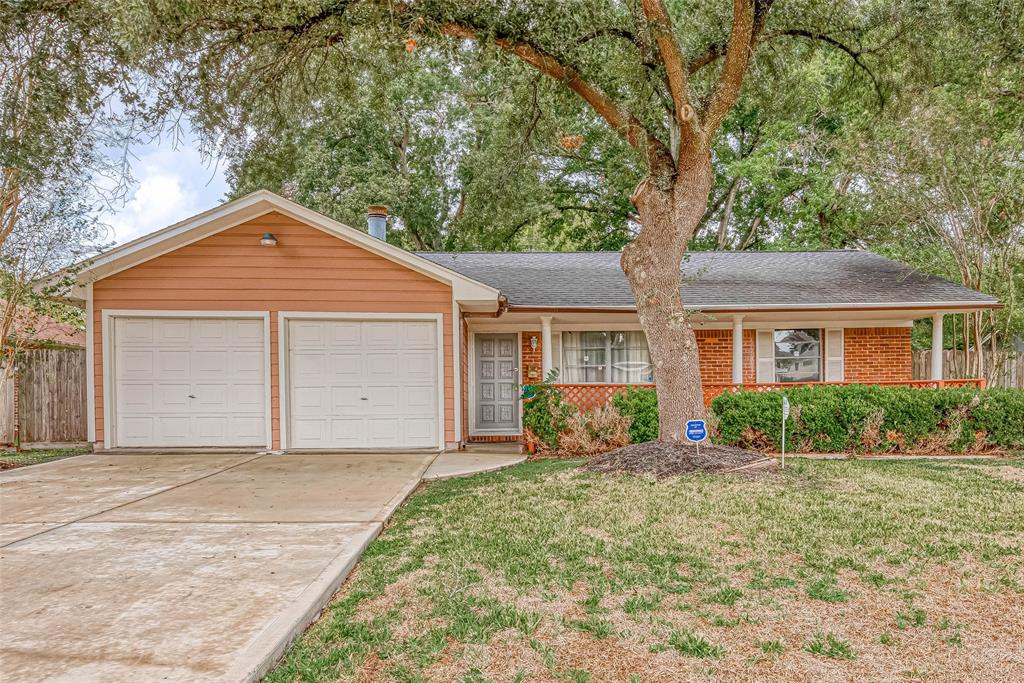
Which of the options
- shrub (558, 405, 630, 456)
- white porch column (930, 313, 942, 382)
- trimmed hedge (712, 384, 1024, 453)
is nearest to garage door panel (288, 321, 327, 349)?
shrub (558, 405, 630, 456)

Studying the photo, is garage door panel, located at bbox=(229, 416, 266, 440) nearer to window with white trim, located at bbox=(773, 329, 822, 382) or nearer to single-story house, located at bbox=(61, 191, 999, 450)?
single-story house, located at bbox=(61, 191, 999, 450)

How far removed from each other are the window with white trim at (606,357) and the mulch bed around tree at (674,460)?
4264 mm

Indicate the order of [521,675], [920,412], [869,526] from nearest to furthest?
[521,675] < [869,526] < [920,412]

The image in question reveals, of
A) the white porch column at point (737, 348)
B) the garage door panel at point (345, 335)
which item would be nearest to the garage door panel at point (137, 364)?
the garage door panel at point (345, 335)

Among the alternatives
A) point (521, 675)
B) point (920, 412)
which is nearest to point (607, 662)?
point (521, 675)

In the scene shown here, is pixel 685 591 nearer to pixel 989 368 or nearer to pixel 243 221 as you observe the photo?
pixel 243 221

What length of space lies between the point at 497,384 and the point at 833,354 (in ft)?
22.6

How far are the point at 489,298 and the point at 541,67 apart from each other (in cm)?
331

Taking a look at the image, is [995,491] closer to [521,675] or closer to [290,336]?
[521,675]

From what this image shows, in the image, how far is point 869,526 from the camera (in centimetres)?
468

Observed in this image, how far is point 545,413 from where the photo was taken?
29.3 ft

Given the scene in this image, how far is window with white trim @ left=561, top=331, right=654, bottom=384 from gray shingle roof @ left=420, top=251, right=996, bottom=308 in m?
1.09

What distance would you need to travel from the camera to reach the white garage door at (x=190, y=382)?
8.88m

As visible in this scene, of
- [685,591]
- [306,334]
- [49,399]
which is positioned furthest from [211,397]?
[685,591]
